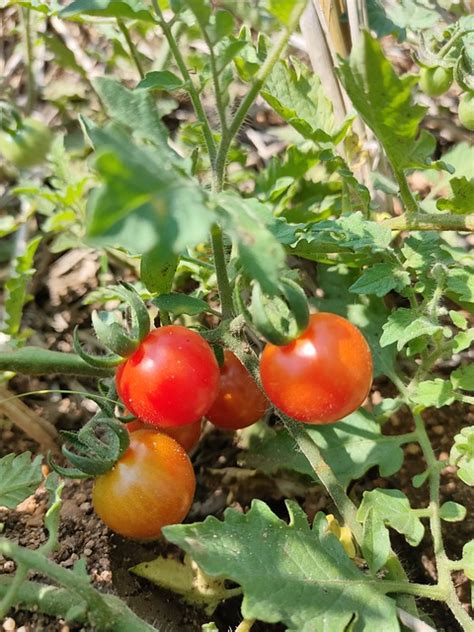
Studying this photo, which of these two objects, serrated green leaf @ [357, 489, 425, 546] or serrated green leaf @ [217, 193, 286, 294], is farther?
serrated green leaf @ [357, 489, 425, 546]

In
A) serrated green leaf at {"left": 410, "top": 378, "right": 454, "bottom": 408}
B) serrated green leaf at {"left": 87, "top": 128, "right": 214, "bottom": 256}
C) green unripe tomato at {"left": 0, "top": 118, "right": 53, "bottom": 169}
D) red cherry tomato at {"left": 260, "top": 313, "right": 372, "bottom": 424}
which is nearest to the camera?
serrated green leaf at {"left": 87, "top": 128, "right": 214, "bottom": 256}

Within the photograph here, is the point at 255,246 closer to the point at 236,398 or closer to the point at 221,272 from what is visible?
the point at 221,272

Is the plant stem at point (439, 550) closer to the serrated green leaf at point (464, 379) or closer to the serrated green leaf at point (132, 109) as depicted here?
the serrated green leaf at point (464, 379)

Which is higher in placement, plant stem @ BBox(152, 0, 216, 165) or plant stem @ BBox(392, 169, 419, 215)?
plant stem @ BBox(152, 0, 216, 165)

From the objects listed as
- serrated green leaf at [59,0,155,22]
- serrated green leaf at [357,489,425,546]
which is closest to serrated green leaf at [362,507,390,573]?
serrated green leaf at [357,489,425,546]

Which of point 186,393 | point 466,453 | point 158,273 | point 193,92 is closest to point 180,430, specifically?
point 186,393

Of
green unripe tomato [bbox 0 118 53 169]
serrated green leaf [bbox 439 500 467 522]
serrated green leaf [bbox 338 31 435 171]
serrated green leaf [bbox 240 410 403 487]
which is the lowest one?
serrated green leaf [bbox 240 410 403 487]

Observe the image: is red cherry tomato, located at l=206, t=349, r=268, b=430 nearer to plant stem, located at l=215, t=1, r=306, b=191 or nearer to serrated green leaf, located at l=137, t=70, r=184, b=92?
plant stem, located at l=215, t=1, r=306, b=191
